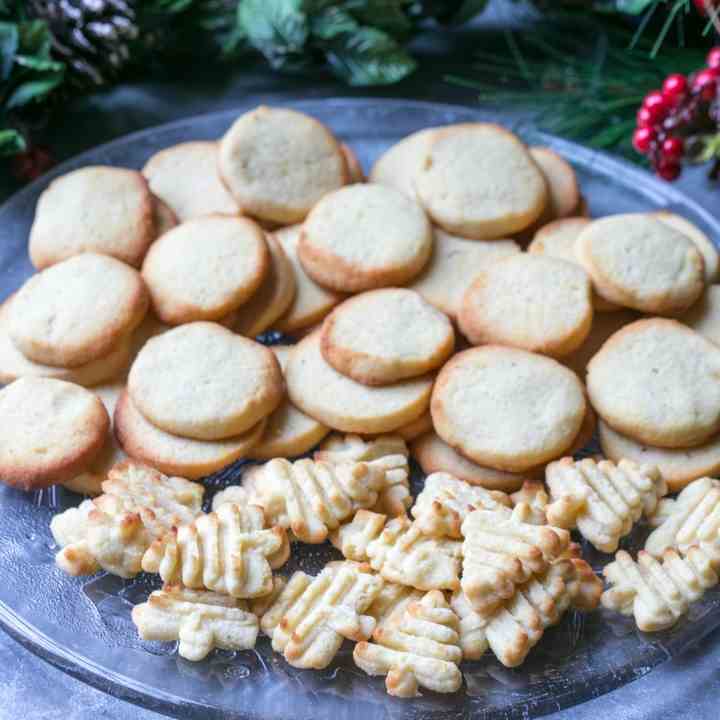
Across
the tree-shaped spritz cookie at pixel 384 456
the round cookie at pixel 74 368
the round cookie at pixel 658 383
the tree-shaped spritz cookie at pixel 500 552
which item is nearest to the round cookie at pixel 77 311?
the round cookie at pixel 74 368

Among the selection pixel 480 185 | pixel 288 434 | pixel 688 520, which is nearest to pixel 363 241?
pixel 480 185

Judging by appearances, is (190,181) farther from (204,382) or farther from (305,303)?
(204,382)

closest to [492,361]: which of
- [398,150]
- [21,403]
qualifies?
[398,150]

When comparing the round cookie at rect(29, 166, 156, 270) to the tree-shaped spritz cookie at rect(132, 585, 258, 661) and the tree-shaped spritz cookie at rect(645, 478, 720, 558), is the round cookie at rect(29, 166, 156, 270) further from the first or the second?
the tree-shaped spritz cookie at rect(645, 478, 720, 558)

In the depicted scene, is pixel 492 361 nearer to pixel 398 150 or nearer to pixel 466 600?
pixel 466 600

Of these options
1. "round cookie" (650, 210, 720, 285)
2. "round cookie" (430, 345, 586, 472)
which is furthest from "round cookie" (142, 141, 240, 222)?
"round cookie" (650, 210, 720, 285)

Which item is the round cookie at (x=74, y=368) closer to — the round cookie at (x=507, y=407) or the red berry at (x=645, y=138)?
the round cookie at (x=507, y=407)
